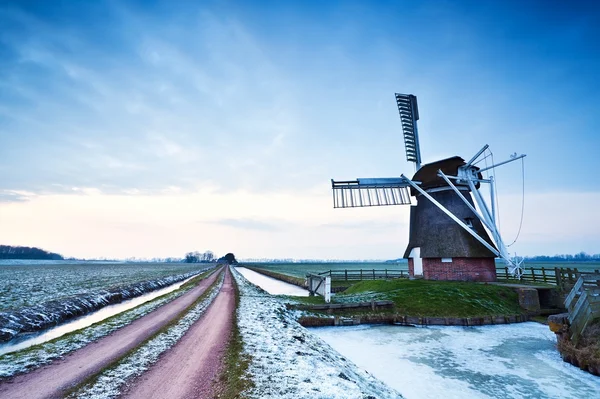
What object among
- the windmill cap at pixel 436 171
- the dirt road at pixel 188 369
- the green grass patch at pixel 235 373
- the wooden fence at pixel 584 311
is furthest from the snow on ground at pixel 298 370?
the windmill cap at pixel 436 171

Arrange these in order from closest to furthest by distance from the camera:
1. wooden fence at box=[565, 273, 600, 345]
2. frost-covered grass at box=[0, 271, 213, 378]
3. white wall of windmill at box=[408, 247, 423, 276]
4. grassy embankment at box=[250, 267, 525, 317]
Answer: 1. frost-covered grass at box=[0, 271, 213, 378]
2. wooden fence at box=[565, 273, 600, 345]
3. grassy embankment at box=[250, 267, 525, 317]
4. white wall of windmill at box=[408, 247, 423, 276]

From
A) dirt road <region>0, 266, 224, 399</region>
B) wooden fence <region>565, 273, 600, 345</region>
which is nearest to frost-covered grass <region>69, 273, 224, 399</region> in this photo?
dirt road <region>0, 266, 224, 399</region>

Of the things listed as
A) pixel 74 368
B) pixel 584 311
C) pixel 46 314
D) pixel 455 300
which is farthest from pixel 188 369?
pixel 455 300

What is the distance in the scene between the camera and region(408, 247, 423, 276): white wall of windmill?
24845 mm

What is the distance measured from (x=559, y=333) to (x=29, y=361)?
1747 centimetres

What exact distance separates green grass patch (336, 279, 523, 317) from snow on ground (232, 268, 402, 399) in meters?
8.31

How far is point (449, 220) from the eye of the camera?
23.1 m

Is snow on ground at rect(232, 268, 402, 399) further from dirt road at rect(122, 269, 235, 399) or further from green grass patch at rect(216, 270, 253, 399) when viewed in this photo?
dirt road at rect(122, 269, 235, 399)

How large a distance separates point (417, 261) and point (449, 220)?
184 inches

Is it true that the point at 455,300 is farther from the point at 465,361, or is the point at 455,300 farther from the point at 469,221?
the point at 469,221

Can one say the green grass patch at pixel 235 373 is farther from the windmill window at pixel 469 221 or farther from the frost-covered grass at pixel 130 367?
the windmill window at pixel 469 221

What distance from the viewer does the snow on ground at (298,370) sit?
5.86 m

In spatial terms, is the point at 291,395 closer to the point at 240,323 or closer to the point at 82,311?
the point at 240,323

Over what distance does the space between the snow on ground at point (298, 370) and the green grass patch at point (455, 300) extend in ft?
27.3
